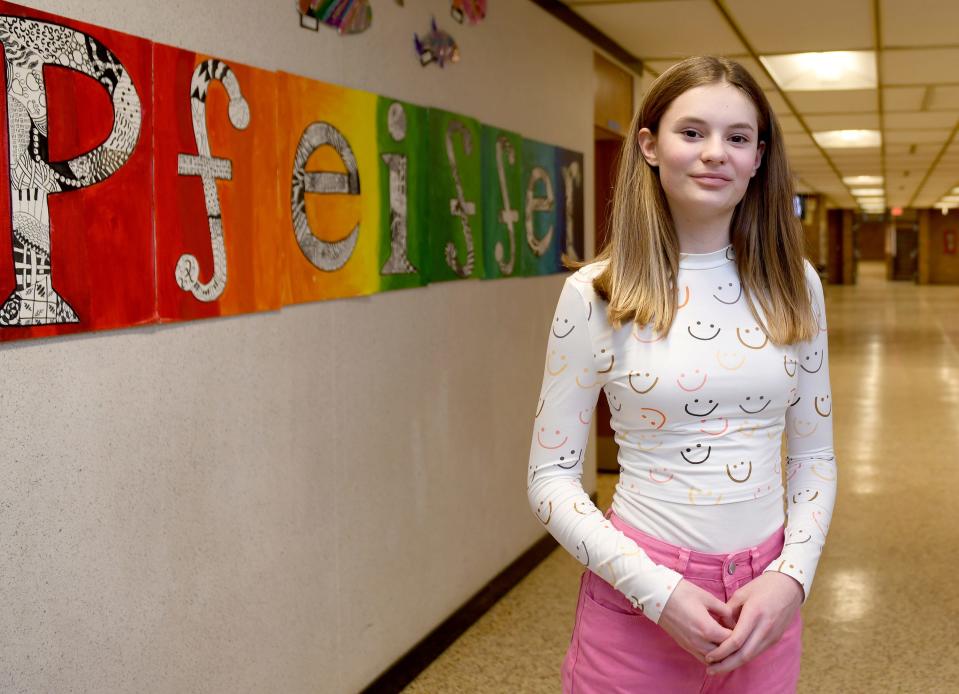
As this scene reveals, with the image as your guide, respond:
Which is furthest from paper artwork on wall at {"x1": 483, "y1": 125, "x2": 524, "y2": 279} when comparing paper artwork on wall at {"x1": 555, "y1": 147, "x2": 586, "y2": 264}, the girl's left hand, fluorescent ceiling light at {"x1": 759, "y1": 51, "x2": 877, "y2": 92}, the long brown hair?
the girl's left hand

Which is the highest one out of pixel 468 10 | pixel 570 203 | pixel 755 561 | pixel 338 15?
pixel 468 10

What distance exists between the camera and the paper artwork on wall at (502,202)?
384 centimetres

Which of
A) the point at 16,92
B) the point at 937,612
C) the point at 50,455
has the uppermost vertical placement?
the point at 16,92

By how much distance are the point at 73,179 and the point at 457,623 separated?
7.55ft

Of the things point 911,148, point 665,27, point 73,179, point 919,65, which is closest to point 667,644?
point 73,179

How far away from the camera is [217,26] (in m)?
2.29

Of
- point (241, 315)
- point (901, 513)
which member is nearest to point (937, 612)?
point (901, 513)

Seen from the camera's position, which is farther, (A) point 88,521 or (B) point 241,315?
(B) point 241,315

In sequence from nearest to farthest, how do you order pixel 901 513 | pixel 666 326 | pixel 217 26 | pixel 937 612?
pixel 666 326
pixel 217 26
pixel 937 612
pixel 901 513

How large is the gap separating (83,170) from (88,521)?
2.08 ft

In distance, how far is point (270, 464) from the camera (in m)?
2.53

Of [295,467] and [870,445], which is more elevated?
[295,467]

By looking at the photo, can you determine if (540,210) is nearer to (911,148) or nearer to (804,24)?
(804,24)

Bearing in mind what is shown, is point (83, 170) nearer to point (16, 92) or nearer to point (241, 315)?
point (16, 92)
